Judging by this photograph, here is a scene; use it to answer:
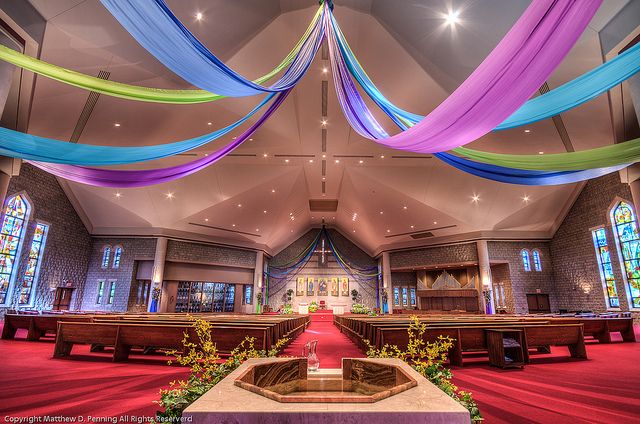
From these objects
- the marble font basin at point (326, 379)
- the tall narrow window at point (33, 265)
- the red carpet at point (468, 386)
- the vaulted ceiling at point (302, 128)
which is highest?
the vaulted ceiling at point (302, 128)

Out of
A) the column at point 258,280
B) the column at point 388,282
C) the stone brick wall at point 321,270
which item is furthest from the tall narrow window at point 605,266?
the column at point 258,280

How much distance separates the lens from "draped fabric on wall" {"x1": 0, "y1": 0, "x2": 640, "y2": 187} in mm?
2193

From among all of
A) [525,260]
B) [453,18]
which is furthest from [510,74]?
[525,260]

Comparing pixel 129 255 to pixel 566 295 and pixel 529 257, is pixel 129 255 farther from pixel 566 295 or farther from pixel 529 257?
pixel 566 295

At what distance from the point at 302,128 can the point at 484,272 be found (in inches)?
379

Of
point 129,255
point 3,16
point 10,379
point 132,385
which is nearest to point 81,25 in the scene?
point 3,16

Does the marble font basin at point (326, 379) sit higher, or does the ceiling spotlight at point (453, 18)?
the ceiling spotlight at point (453, 18)

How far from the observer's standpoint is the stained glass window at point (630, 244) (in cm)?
934

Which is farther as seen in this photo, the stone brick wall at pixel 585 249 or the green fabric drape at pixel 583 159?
the stone brick wall at pixel 585 249

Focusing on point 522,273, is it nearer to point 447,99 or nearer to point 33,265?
point 447,99

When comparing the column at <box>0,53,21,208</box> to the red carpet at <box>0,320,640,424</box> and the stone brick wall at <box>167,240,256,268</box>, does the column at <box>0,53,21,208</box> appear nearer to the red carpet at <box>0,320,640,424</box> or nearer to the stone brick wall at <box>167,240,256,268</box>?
the red carpet at <box>0,320,640,424</box>

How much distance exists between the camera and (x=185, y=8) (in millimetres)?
5465

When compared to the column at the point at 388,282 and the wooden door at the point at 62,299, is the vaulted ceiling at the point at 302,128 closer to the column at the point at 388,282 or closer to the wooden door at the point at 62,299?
the column at the point at 388,282

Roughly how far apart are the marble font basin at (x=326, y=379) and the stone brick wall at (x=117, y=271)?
526 inches
